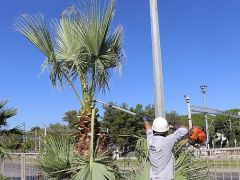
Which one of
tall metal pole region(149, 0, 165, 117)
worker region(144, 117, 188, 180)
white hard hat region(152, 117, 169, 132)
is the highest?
tall metal pole region(149, 0, 165, 117)

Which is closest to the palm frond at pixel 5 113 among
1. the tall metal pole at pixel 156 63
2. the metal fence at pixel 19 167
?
the metal fence at pixel 19 167

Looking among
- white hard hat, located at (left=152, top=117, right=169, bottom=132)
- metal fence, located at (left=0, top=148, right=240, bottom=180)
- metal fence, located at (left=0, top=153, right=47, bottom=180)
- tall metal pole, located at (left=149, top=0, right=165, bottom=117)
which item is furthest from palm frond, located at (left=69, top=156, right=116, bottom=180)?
metal fence, located at (left=0, top=153, right=47, bottom=180)

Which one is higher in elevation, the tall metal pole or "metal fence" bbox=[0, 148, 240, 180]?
the tall metal pole

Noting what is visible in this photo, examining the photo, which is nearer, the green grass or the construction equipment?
the construction equipment

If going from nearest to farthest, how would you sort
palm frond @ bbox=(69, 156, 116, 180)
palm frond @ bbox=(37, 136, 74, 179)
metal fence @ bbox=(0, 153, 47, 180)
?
1. palm frond @ bbox=(69, 156, 116, 180)
2. palm frond @ bbox=(37, 136, 74, 179)
3. metal fence @ bbox=(0, 153, 47, 180)

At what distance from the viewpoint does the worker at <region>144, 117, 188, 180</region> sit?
4906 mm

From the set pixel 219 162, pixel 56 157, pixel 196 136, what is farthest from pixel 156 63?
pixel 219 162

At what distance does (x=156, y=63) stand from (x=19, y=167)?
274 inches

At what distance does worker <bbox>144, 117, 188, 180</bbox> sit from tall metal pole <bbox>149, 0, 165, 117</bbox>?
58cm

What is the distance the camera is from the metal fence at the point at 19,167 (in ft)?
34.4

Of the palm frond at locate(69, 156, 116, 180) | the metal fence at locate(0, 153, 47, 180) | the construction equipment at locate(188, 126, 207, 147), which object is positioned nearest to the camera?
the construction equipment at locate(188, 126, 207, 147)

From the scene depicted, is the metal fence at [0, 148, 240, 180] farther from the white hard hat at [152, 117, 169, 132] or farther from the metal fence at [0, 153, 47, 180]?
the white hard hat at [152, 117, 169, 132]

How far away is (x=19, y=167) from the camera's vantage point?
38.0ft

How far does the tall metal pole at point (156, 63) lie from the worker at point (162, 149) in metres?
0.58
